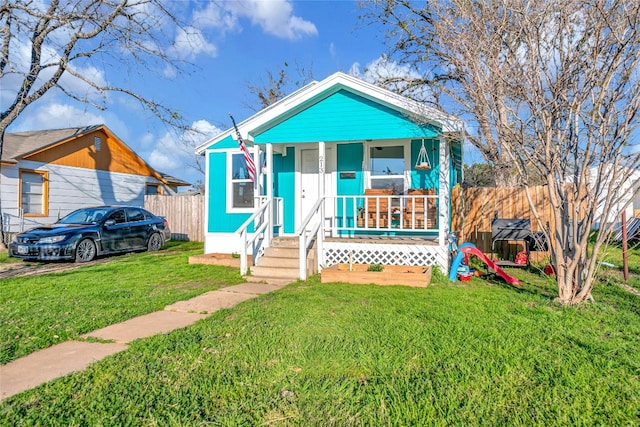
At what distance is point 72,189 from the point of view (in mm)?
16453

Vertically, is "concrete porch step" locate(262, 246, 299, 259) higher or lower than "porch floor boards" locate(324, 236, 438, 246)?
lower

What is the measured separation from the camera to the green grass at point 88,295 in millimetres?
4355

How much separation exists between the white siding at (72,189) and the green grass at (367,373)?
12.9 meters

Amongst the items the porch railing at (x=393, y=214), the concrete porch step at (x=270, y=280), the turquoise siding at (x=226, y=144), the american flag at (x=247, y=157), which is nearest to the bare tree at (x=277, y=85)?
the turquoise siding at (x=226, y=144)

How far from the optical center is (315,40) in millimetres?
15727

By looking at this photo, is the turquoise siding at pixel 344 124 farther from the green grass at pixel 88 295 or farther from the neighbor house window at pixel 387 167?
the green grass at pixel 88 295

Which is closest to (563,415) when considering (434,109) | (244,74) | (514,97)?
(514,97)

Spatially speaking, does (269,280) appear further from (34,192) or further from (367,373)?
(34,192)

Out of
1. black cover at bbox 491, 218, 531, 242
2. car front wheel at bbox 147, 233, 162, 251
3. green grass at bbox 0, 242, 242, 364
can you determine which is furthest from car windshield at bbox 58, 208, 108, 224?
black cover at bbox 491, 218, 531, 242

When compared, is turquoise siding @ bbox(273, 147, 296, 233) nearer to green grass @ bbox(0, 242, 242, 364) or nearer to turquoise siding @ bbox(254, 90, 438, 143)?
turquoise siding @ bbox(254, 90, 438, 143)

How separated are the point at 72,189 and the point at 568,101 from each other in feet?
56.1

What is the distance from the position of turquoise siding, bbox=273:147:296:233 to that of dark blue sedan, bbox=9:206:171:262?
15.3 feet

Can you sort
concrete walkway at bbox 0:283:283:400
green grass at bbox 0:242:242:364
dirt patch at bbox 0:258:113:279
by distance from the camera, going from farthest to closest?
dirt patch at bbox 0:258:113:279 < green grass at bbox 0:242:242:364 < concrete walkway at bbox 0:283:283:400

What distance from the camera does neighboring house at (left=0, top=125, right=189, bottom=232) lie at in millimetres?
14234
